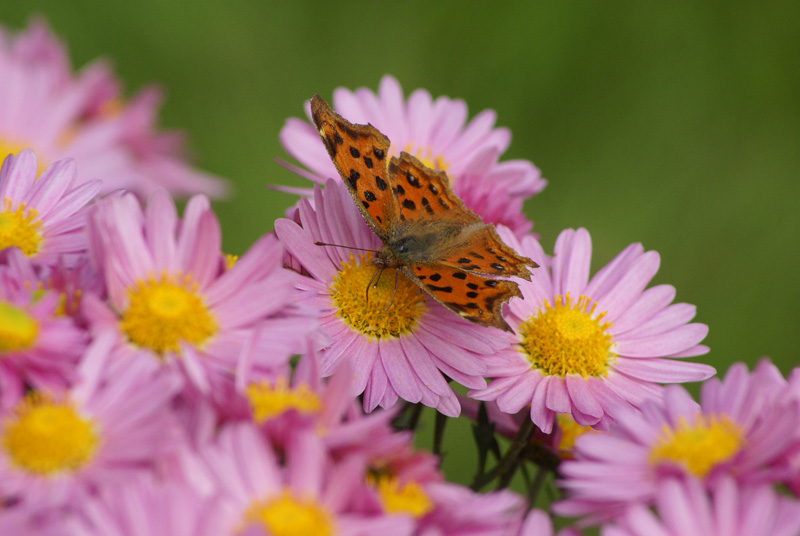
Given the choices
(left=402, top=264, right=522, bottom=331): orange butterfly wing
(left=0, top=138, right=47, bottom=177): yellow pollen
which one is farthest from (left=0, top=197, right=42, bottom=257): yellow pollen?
(left=0, top=138, right=47, bottom=177): yellow pollen

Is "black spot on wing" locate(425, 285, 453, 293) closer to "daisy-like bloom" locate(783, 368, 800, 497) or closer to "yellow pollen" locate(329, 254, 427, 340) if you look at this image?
"yellow pollen" locate(329, 254, 427, 340)

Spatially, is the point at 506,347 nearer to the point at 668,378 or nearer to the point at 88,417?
the point at 668,378

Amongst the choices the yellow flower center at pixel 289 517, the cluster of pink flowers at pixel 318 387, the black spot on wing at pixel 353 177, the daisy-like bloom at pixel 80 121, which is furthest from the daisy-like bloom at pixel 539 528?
the daisy-like bloom at pixel 80 121

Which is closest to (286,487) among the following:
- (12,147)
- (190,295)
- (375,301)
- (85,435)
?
(85,435)

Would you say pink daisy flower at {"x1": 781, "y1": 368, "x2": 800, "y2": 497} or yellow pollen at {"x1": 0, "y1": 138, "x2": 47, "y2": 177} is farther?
yellow pollen at {"x1": 0, "y1": 138, "x2": 47, "y2": 177}

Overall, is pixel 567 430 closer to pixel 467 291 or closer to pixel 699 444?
pixel 467 291

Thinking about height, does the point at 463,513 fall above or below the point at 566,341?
below
